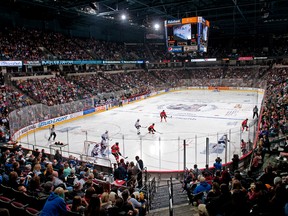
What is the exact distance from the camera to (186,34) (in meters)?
19.4

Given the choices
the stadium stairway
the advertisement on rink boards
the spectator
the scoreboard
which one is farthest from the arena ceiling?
the spectator

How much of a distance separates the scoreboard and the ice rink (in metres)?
6.64

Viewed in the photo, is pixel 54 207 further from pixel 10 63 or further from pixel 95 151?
pixel 10 63

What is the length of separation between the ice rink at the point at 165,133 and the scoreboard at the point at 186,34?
21.8 ft

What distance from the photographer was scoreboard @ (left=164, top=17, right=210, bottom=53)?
18875 mm

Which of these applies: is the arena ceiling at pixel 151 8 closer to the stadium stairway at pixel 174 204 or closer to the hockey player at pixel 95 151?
the hockey player at pixel 95 151

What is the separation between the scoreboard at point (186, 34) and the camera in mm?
18875

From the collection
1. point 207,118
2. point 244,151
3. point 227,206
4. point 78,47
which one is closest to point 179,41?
point 207,118

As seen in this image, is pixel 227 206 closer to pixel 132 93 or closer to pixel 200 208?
pixel 200 208

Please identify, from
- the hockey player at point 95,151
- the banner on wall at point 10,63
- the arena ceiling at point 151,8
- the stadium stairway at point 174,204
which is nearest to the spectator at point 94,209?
the stadium stairway at point 174,204

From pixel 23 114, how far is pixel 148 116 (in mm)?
12511

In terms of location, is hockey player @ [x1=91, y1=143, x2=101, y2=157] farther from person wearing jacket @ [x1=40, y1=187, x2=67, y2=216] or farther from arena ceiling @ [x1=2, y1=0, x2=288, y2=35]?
arena ceiling @ [x1=2, y1=0, x2=288, y2=35]

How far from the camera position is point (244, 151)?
512 inches

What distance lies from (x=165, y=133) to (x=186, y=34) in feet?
26.3
